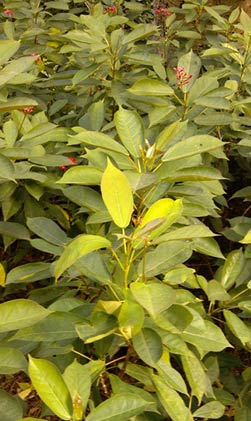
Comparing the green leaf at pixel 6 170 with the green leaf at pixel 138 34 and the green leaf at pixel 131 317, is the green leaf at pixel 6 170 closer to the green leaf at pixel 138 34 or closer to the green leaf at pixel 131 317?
the green leaf at pixel 131 317

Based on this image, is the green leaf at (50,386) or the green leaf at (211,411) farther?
the green leaf at (211,411)

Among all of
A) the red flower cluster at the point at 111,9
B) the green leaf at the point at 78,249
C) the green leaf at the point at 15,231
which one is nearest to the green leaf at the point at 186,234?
the green leaf at the point at 78,249

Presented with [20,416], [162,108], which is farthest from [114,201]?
[162,108]

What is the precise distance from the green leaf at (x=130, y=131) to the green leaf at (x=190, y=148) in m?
0.11

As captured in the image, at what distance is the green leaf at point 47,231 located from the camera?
135 centimetres

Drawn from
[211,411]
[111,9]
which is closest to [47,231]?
[211,411]

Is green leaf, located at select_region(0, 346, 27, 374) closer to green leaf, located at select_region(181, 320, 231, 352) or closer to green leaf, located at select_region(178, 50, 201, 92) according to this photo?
green leaf, located at select_region(181, 320, 231, 352)

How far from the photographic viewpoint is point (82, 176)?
4.15 feet

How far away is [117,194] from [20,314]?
0.93ft

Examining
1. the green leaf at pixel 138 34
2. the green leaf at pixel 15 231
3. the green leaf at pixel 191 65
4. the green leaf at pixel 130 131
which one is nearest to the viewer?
the green leaf at pixel 130 131

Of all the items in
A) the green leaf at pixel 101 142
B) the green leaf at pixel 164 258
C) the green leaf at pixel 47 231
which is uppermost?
the green leaf at pixel 101 142

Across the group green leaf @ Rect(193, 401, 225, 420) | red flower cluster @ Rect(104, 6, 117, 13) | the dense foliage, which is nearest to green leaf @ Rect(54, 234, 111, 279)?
the dense foliage

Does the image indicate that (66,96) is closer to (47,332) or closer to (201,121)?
(201,121)

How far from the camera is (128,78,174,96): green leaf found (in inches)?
68.4
